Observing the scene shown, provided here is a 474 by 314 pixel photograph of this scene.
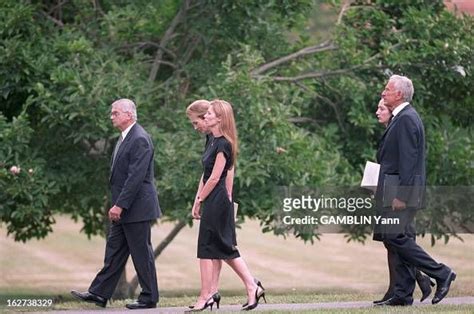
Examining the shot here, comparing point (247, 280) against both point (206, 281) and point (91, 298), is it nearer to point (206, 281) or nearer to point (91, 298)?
point (206, 281)

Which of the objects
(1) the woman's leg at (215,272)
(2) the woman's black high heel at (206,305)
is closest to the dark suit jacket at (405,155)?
(1) the woman's leg at (215,272)

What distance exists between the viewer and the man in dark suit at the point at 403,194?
10086 mm

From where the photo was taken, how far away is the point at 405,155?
10.1 meters

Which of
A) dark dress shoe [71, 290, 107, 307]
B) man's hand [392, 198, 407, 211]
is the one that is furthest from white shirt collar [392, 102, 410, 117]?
dark dress shoe [71, 290, 107, 307]

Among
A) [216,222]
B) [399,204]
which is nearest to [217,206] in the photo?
[216,222]

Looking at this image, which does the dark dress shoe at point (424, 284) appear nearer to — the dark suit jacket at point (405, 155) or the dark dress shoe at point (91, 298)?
the dark suit jacket at point (405, 155)

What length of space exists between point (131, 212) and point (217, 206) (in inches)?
31.3

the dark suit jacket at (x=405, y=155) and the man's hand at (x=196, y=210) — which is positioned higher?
the dark suit jacket at (x=405, y=155)

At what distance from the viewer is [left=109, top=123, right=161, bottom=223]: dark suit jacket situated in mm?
10250

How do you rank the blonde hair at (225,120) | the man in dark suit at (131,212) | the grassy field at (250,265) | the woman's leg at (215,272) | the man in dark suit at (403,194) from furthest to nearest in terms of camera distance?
the grassy field at (250,265)
the man in dark suit at (131,212)
the woman's leg at (215,272)
the man in dark suit at (403,194)
the blonde hair at (225,120)

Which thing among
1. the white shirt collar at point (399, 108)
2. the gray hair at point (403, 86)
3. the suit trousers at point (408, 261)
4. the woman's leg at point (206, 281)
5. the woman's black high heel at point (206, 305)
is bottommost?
the woman's black high heel at point (206, 305)

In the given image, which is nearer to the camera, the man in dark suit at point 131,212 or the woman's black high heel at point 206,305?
the woman's black high heel at point 206,305

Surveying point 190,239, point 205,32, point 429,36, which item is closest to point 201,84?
point 205,32

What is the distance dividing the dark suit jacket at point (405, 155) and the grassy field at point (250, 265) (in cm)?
176
